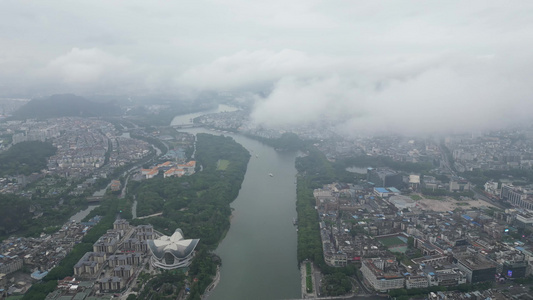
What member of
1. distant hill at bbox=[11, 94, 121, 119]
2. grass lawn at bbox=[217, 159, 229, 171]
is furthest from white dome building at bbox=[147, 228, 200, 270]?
distant hill at bbox=[11, 94, 121, 119]

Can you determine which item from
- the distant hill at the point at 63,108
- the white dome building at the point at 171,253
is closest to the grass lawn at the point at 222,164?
the white dome building at the point at 171,253

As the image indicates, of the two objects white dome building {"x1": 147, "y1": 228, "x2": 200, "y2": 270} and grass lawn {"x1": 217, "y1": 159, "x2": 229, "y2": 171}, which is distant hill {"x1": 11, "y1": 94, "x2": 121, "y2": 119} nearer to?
grass lawn {"x1": 217, "y1": 159, "x2": 229, "y2": 171}

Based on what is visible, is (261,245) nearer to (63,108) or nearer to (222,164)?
(222,164)

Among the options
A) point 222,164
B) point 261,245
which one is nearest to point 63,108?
point 222,164

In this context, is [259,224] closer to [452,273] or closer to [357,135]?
[452,273]

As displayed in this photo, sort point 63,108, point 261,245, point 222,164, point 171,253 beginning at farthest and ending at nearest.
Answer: point 63,108, point 222,164, point 261,245, point 171,253

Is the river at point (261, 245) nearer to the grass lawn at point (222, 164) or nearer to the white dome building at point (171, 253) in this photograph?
the white dome building at point (171, 253)
